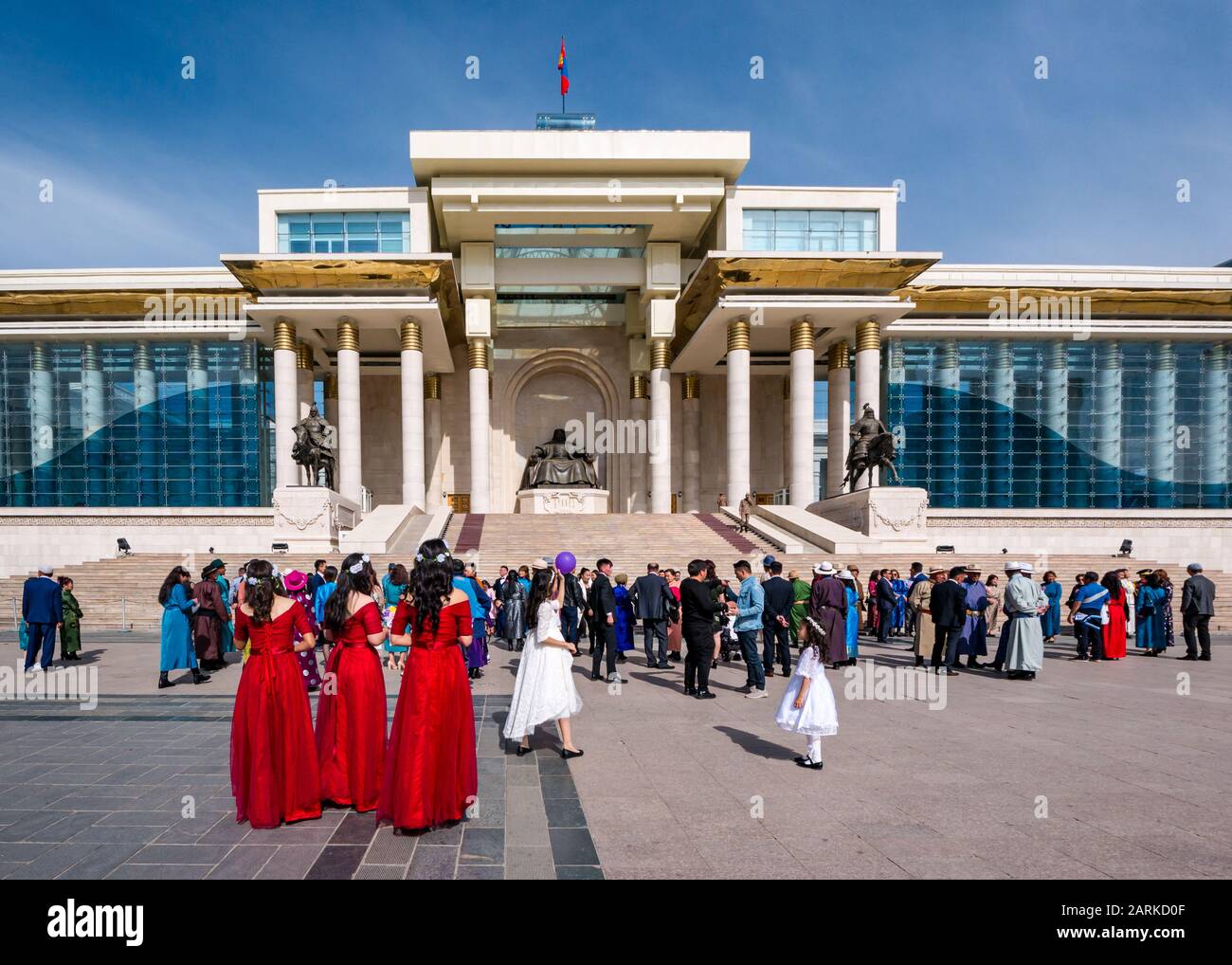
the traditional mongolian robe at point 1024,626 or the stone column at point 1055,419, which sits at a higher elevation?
the stone column at point 1055,419

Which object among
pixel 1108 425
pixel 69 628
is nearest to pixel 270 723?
pixel 69 628

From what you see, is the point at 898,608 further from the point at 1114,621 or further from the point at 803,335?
the point at 803,335

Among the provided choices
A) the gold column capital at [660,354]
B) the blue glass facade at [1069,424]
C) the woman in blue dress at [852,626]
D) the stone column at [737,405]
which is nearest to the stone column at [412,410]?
the gold column capital at [660,354]

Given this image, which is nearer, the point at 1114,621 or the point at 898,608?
the point at 1114,621

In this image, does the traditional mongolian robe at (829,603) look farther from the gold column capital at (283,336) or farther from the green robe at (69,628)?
the gold column capital at (283,336)

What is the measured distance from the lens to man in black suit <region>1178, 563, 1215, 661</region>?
37.1 ft

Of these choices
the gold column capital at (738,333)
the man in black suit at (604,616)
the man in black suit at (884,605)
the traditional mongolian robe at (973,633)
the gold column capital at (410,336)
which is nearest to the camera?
the man in black suit at (604,616)

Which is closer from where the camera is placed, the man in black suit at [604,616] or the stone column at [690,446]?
the man in black suit at [604,616]

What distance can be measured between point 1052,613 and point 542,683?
12.3 meters

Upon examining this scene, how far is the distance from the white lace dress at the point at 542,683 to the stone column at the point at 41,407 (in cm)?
3692

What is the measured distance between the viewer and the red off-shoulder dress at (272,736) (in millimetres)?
4277

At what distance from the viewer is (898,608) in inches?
557

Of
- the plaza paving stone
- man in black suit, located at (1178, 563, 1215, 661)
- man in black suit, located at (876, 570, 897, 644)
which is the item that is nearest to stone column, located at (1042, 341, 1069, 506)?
man in black suit, located at (1178, 563, 1215, 661)
